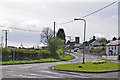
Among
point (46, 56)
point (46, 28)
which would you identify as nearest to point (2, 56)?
point (46, 56)

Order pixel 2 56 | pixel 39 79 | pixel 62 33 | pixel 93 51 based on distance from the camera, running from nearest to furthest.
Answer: pixel 39 79 → pixel 2 56 → pixel 93 51 → pixel 62 33

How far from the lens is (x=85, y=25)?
27.6 meters

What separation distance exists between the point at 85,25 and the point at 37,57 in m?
18.3

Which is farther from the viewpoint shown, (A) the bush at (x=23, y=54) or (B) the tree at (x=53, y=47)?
(B) the tree at (x=53, y=47)

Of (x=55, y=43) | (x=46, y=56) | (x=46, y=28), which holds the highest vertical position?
(x=46, y=28)

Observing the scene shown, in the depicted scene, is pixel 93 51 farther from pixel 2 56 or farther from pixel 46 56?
pixel 2 56

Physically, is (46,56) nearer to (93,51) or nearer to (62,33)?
(93,51)

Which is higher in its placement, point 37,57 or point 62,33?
point 62,33

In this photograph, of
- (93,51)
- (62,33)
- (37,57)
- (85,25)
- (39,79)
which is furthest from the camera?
(62,33)

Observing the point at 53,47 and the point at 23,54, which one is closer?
the point at 23,54

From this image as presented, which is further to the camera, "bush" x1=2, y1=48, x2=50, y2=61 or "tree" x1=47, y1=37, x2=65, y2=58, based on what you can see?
"tree" x1=47, y1=37, x2=65, y2=58

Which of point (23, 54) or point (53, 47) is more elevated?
point (53, 47)

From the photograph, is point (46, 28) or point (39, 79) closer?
point (39, 79)

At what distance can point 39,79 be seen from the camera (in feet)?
39.6
